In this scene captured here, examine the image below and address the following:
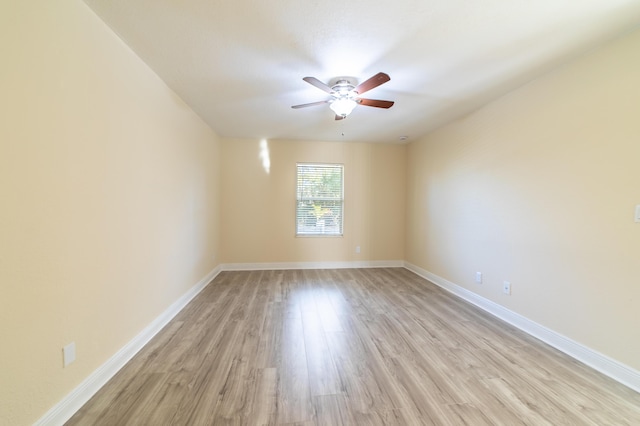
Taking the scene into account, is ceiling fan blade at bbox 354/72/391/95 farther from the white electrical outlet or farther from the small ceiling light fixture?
the white electrical outlet

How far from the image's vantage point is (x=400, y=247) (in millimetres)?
4867

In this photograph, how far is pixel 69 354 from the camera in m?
1.38

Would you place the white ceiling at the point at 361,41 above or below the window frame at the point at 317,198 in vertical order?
above

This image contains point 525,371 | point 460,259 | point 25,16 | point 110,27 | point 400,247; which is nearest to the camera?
point 25,16

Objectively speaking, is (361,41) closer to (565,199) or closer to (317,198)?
(565,199)

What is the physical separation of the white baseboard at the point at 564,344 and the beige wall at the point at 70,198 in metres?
3.49

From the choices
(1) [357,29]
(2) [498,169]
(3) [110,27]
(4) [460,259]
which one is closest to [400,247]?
(4) [460,259]

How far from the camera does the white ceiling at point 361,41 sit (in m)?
1.49

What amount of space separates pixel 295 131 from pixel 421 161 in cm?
226

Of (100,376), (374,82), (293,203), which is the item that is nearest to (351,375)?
(100,376)

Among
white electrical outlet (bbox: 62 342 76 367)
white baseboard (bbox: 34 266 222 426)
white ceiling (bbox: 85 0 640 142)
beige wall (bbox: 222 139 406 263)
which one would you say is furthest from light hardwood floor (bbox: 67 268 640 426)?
white ceiling (bbox: 85 0 640 142)

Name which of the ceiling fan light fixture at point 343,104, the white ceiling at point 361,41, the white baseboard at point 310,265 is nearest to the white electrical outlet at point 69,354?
the white ceiling at point 361,41

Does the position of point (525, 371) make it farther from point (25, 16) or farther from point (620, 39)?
point (25, 16)

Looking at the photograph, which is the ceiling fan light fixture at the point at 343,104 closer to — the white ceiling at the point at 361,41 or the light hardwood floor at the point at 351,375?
the white ceiling at the point at 361,41
